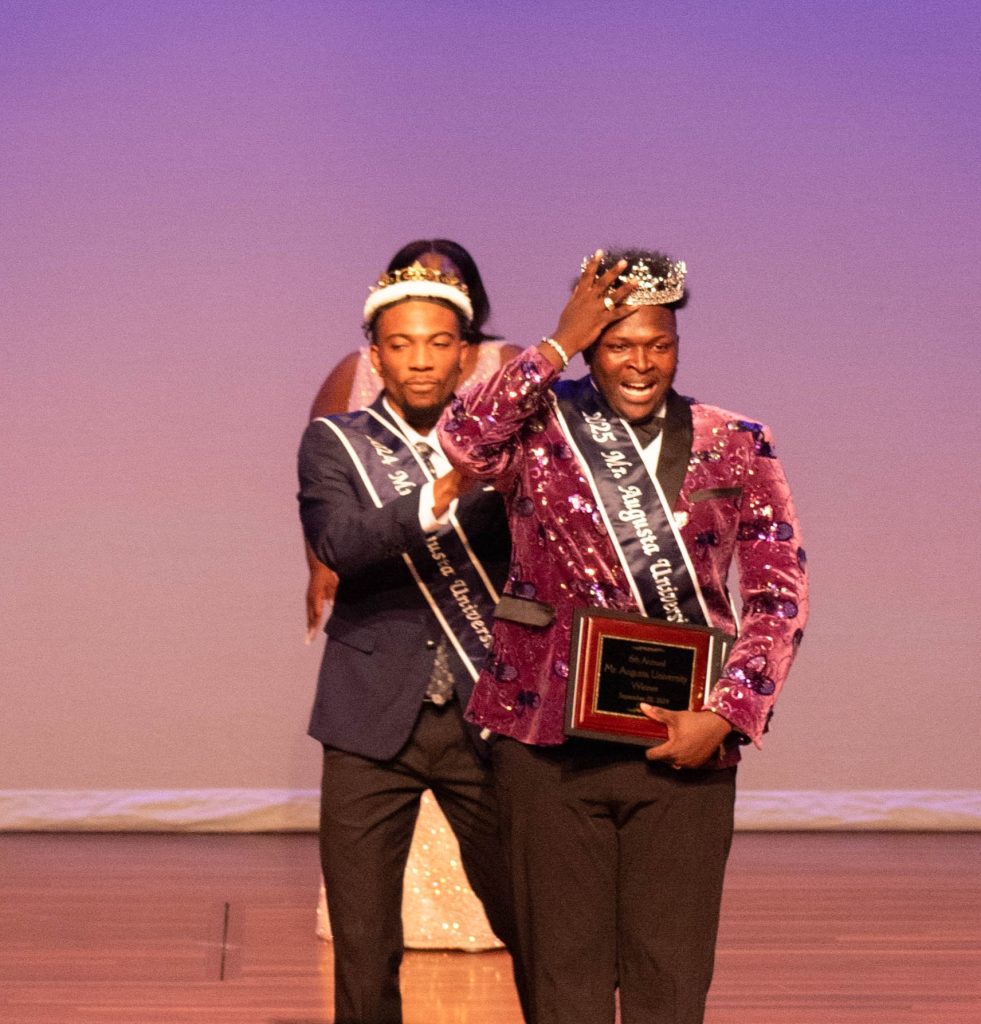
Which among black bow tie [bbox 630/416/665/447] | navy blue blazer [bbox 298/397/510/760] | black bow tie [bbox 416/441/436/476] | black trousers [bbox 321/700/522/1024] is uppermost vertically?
black bow tie [bbox 630/416/665/447]

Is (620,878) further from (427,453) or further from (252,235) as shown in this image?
(252,235)

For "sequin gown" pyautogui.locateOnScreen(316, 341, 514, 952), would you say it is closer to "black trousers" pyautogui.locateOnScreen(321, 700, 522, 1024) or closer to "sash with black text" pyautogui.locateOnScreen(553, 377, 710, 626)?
"black trousers" pyautogui.locateOnScreen(321, 700, 522, 1024)

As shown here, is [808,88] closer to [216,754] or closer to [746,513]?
[216,754]

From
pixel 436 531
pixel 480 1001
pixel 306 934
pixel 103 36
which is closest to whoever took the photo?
pixel 436 531

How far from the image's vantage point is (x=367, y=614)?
2977 mm

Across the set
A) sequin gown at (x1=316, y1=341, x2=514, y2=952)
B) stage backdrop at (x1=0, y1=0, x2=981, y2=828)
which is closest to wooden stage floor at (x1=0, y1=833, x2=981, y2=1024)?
sequin gown at (x1=316, y1=341, x2=514, y2=952)

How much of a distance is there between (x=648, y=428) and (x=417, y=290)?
59 cm

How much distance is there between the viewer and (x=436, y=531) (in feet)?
9.18

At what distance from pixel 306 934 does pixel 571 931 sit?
2032 millimetres

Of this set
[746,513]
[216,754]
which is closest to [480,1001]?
[746,513]

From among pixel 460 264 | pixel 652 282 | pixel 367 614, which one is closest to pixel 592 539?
pixel 652 282

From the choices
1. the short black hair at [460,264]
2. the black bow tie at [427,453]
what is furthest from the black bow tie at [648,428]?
the short black hair at [460,264]

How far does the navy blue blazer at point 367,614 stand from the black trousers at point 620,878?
1.47ft

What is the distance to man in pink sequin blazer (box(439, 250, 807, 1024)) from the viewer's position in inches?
96.4
